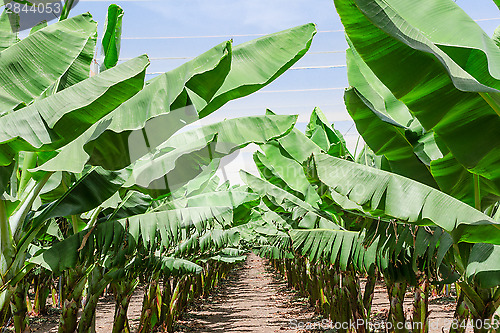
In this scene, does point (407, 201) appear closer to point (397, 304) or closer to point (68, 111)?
point (68, 111)

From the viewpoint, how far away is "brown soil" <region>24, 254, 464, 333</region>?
37.7ft

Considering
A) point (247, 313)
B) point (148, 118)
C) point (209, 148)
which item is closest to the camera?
point (148, 118)

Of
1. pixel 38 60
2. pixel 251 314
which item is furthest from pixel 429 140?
pixel 251 314

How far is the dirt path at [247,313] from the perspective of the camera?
11885mm

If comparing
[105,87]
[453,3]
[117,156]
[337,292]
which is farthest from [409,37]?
[337,292]

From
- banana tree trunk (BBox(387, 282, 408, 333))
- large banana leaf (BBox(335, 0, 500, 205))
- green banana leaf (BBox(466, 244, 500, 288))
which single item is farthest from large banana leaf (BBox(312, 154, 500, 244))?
banana tree trunk (BBox(387, 282, 408, 333))

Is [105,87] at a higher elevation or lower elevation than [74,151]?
higher

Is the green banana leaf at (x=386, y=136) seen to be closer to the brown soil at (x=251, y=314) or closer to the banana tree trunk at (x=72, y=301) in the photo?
the banana tree trunk at (x=72, y=301)

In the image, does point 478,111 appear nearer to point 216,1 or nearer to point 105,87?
point 105,87

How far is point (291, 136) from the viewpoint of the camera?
21.4 ft

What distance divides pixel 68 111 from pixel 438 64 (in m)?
2.00

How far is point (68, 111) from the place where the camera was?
2.58 m

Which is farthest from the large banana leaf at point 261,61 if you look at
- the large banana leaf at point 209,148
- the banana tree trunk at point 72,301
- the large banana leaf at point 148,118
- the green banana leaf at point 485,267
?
the banana tree trunk at point 72,301

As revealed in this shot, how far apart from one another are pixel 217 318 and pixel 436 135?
38.2 feet
